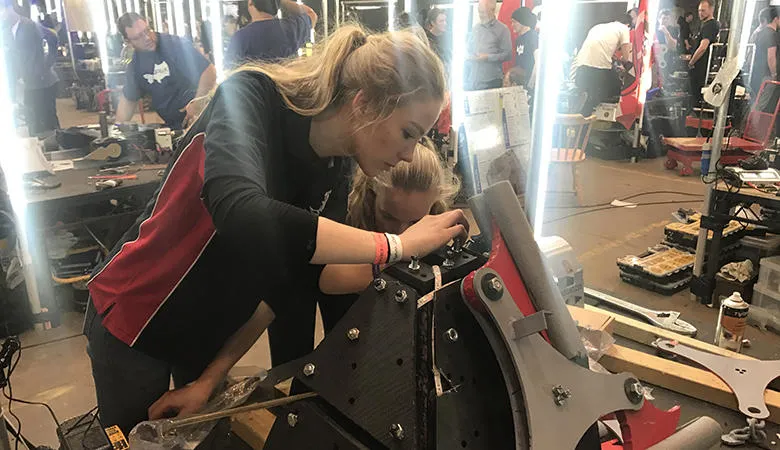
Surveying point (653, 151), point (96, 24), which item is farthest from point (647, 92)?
point (96, 24)

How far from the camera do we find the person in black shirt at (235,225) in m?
0.81

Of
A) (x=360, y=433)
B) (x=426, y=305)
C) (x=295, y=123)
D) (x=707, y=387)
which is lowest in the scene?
(x=707, y=387)

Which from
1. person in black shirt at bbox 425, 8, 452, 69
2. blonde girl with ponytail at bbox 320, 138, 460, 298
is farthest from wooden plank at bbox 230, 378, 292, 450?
person in black shirt at bbox 425, 8, 452, 69

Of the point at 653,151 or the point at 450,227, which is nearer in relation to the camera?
the point at 450,227

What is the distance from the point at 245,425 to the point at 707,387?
905 millimetres

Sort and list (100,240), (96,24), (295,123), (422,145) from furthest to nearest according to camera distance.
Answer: (96,24) → (100,240) → (422,145) → (295,123)

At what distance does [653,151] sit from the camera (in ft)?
18.7

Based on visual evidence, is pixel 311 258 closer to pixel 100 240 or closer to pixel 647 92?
pixel 100 240

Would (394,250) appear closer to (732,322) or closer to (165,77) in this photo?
(732,322)

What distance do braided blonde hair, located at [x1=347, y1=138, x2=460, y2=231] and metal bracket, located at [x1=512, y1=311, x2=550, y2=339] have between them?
682 millimetres

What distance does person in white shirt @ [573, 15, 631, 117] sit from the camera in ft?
17.2

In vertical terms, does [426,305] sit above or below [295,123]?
below

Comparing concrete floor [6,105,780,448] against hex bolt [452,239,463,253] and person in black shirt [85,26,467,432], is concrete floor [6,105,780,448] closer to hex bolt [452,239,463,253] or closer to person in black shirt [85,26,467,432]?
hex bolt [452,239,463,253]

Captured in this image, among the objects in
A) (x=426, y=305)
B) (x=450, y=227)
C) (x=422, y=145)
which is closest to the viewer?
(x=426, y=305)
